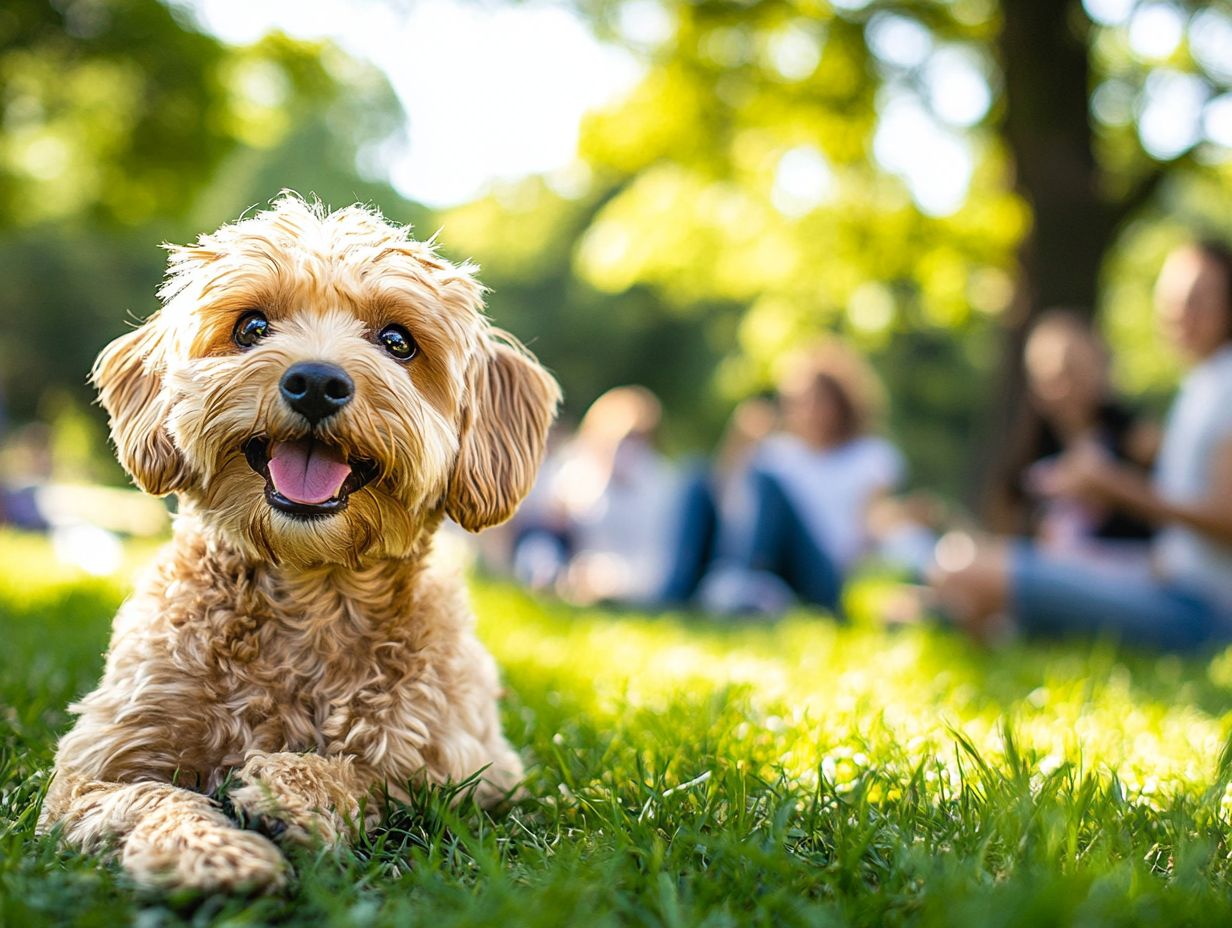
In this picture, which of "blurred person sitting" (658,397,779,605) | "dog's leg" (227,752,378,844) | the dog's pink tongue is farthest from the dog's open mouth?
"blurred person sitting" (658,397,779,605)

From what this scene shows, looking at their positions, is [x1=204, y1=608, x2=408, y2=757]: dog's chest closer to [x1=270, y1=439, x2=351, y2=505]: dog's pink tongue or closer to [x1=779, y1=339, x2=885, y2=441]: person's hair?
[x1=270, y1=439, x2=351, y2=505]: dog's pink tongue

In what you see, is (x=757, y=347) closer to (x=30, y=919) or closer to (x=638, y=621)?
(x=638, y=621)

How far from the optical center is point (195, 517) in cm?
278

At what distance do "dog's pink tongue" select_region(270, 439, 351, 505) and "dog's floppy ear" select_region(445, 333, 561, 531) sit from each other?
0.37 m

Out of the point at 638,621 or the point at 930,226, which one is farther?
the point at 930,226

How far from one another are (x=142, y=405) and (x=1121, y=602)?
558cm

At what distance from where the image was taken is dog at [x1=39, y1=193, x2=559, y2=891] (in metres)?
2.46

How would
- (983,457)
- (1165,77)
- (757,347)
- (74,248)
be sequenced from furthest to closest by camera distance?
1. (74,248)
2. (757,347)
3. (1165,77)
4. (983,457)

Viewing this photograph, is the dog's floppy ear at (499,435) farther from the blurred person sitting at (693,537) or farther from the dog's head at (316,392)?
the blurred person sitting at (693,537)

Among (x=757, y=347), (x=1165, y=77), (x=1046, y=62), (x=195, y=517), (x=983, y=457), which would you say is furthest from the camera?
(x=757, y=347)

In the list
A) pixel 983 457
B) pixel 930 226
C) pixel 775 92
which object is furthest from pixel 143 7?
pixel 983 457

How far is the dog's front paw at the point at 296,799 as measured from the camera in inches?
85.9

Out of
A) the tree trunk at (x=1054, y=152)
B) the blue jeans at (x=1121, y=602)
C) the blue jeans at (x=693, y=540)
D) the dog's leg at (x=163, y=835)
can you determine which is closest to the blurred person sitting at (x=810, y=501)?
the blue jeans at (x=693, y=540)

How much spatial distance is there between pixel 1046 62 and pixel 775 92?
359 cm
